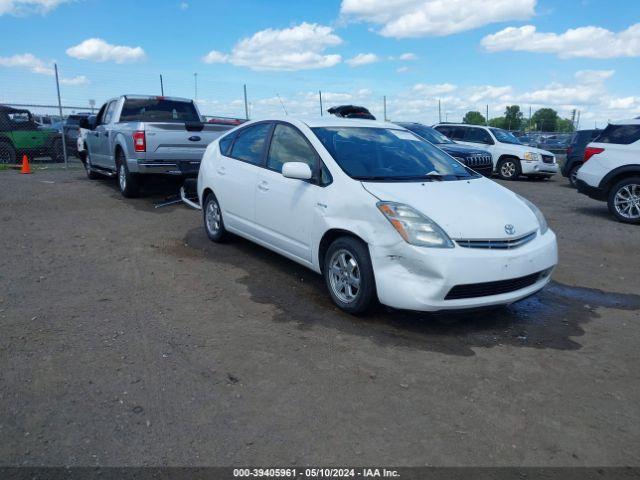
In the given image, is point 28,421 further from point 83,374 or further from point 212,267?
point 212,267

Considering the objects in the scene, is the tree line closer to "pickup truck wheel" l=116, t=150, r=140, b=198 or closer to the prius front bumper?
"pickup truck wheel" l=116, t=150, r=140, b=198

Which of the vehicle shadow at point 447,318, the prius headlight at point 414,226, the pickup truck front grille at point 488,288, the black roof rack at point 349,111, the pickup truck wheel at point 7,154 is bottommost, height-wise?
the vehicle shadow at point 447,318

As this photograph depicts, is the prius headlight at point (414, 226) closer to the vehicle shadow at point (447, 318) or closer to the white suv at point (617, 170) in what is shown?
the vehicle shadow at point (447, 318)

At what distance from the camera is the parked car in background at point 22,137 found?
647 inches

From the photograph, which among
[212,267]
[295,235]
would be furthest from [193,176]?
[295,235]

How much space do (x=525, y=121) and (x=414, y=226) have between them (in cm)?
3723

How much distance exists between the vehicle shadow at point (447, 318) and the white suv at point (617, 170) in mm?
4658

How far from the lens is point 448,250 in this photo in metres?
3.99

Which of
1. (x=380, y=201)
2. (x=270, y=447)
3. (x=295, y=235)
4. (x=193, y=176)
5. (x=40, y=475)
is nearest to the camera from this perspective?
(x=40, y=475)

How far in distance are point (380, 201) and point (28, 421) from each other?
2787 mm

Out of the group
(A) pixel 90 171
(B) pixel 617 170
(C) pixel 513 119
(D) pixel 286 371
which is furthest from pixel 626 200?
(C) pixel 513 119

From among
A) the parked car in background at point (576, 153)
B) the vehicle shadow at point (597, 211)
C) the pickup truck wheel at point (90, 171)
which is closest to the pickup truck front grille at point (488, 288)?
the vehicle shadow at point (597, 211)

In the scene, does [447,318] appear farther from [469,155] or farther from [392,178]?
[469,155]

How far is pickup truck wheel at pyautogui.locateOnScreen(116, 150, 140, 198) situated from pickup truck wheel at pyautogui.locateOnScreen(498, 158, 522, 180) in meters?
10.9
